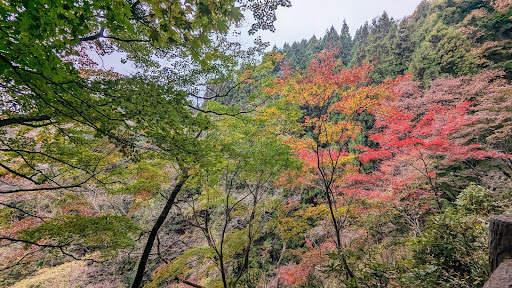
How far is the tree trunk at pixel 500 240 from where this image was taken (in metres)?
2.00

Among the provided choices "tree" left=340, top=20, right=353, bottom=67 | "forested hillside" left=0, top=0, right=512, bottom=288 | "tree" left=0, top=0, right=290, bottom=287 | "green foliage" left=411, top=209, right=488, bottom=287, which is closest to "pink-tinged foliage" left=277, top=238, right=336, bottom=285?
"forested hillside" left=0, top=0, right=512, bottom=288

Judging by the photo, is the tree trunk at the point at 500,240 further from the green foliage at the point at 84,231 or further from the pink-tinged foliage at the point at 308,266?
the pink-tinged foliage at the point at 308,266

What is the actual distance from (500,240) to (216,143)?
4.46 metres

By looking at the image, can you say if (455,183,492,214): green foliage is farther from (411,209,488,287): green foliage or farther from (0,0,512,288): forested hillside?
(411,209,488,287): green foliage

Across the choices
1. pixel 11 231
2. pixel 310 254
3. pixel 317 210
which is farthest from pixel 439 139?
pixel 11 231

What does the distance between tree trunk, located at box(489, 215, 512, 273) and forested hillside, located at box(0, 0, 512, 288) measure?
515mm

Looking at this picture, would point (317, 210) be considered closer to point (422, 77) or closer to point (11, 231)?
point (11, 231)

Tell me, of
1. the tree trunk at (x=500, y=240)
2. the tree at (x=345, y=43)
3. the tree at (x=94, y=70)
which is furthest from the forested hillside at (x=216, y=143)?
the tree at (x=345, y=43)

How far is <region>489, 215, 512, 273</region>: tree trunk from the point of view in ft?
6.55

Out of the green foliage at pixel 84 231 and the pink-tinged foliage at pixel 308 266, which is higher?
the green foliage at pixel 84 231

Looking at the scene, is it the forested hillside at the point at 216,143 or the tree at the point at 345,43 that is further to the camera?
the tree at the point at 345,43

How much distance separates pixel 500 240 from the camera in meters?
2.04

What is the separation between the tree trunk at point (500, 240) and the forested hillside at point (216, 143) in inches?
20.3

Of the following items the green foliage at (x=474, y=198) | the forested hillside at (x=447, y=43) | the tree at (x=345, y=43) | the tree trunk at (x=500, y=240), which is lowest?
the green foliage at (x=474, y=198)
